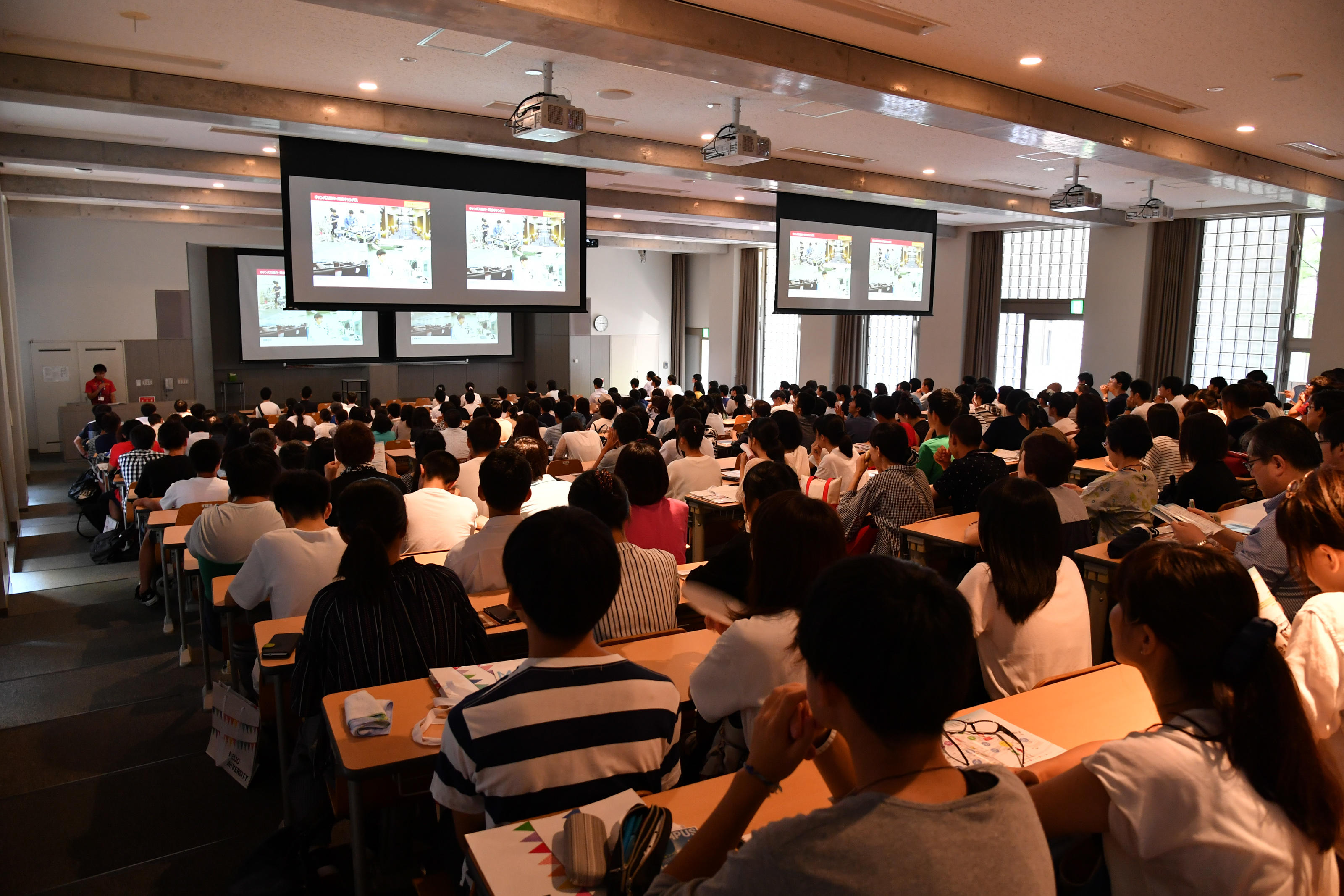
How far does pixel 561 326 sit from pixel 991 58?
44.4 feet

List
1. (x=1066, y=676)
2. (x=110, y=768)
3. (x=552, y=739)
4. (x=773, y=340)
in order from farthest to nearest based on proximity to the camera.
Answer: (x=773, y=340), (x=110, y=768), (x=1066, y=676), (x=552, y=739)

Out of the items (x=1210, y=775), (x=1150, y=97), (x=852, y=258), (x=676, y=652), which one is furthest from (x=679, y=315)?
(x=1210, y=775)

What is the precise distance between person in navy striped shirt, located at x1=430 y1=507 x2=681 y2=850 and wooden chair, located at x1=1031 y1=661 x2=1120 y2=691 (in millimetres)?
1215

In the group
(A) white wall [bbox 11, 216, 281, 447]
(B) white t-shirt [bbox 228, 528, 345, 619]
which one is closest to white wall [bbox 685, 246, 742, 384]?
(A) white wall [bbox 11, 216, 281, 447]

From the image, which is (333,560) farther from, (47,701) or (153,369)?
(153,369)

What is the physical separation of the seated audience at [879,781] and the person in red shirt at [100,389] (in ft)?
45.0

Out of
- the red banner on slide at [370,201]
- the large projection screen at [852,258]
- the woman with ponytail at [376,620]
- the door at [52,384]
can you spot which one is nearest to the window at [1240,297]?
the large projection screen at [852,258]

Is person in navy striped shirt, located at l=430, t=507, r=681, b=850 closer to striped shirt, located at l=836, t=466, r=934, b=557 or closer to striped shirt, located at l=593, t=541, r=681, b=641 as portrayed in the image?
striped shirt, located at l=593, t=541, r=681, b=641

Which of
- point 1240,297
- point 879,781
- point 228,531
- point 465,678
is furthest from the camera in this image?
point 1240,297

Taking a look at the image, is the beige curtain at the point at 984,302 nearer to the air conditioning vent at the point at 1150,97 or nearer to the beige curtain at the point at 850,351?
the beige curtain at the point at 850,351

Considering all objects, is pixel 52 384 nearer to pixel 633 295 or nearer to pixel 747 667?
pixel 633 295

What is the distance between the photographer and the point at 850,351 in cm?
1669

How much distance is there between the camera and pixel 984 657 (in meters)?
2.58

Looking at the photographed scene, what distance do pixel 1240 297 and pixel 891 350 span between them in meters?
6.01
